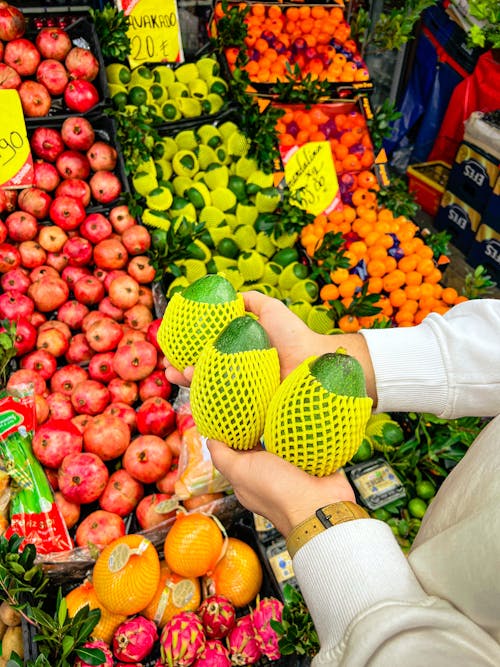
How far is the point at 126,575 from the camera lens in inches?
68.1

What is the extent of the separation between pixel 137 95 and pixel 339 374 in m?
2.68

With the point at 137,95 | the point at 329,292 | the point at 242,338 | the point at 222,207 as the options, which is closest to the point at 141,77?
the point at 137,95

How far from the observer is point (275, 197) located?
3170 millimetres

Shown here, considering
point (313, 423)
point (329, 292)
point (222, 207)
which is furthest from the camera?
point (222, 207)

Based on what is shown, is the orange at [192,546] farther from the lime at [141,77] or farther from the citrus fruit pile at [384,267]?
the lime at [141,77]

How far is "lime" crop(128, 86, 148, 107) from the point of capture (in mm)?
3137

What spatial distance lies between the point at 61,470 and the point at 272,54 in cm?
318

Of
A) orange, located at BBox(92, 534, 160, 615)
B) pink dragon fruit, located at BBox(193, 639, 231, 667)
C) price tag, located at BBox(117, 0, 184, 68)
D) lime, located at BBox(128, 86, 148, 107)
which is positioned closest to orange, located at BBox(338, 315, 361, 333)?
orange, located at BBox(92, 534, 160, 615)

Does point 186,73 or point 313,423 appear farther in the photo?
point 186,73

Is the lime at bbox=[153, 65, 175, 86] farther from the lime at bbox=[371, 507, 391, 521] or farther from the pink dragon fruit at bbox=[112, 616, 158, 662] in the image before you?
the pink dragon fruit at bbox=[112, 616, 158, 662]

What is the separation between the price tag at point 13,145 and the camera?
8.60 ft

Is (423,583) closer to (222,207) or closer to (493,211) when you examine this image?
(222,207)

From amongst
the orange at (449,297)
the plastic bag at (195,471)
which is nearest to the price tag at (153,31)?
the orange at (449,297)

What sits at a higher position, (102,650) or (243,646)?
(102,650)
